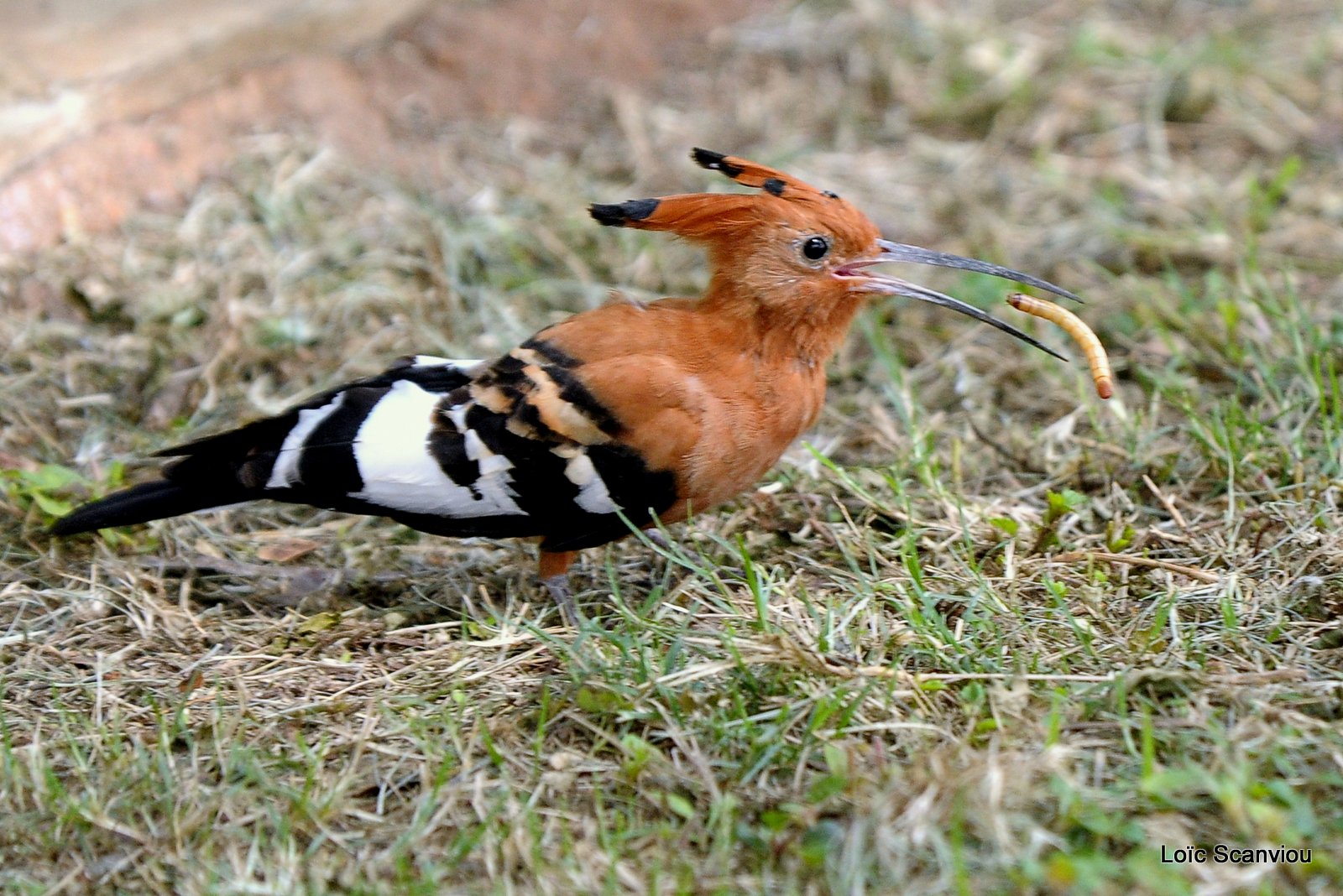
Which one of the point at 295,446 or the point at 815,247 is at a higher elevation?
the point at 815,247

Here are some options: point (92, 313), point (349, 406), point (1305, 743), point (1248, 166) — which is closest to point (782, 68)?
point (1248, 166)

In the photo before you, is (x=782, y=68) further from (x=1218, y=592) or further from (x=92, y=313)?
A: (x=1218, y=592)

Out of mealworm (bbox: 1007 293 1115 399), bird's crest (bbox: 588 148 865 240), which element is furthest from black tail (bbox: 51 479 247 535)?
mealworm (bbox: 1007 293 1115 399)

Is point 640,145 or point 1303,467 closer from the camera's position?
point 1303,467

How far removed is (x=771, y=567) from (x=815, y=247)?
2.51 ft

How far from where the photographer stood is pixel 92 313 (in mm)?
4457

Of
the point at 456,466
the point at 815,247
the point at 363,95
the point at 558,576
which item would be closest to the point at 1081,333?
the point at 815,247

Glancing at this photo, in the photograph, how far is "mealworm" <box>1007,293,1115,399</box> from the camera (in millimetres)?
3080

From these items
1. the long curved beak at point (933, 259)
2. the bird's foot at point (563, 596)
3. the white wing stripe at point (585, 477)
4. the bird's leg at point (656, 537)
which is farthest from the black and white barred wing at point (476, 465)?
the long curved beak at point (933, 259)

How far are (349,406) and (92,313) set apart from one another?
171 cm

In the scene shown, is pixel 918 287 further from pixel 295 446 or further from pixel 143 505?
pixel 143 505
